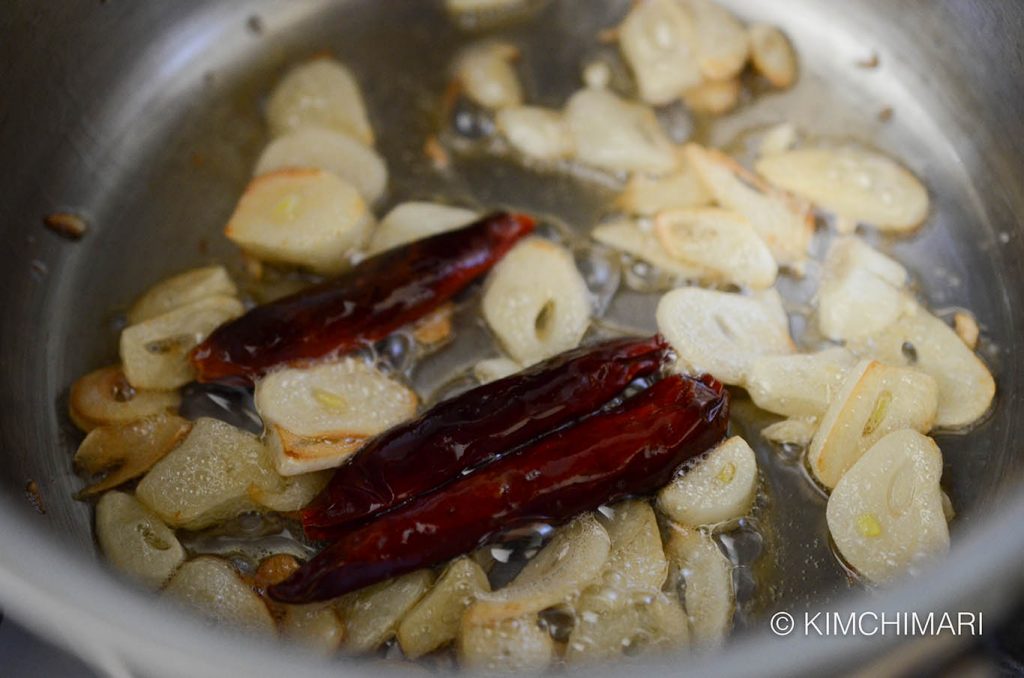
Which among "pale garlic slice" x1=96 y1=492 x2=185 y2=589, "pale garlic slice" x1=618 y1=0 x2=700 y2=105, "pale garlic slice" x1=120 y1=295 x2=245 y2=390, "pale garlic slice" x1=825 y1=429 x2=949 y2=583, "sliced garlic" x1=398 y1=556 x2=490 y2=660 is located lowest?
"pale garlic slice" x1=96 y1=492 x2=185 y2=589

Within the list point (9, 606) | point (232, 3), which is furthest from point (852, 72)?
point (9, 606)

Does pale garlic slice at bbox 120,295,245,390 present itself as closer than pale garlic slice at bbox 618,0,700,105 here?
Yes

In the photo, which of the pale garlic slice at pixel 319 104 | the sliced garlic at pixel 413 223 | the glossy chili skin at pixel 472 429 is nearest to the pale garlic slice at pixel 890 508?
the glossy chili skin at pixel 472 429

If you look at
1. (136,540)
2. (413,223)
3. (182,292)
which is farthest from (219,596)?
(413,223)

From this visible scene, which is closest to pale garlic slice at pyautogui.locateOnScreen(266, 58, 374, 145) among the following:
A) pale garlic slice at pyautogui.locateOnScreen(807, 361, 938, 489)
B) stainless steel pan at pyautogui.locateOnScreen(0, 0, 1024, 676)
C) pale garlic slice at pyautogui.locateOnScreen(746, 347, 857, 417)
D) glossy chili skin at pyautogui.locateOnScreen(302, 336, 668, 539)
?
stainless steel pan at pyautogui.locateOnScreen(0, 0, 1024, 676)

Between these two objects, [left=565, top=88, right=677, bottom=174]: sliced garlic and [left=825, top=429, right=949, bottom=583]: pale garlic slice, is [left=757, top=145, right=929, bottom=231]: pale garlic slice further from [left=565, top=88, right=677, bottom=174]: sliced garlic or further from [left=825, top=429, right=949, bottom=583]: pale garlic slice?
[left=825, top=429, right=949, bottom=583]: pale garlic slice

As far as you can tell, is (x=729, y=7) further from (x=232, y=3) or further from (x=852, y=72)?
(x=232, y=3)

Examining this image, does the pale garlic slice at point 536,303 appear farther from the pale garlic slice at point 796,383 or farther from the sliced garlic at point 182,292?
the sliced garlic at point 182,292
